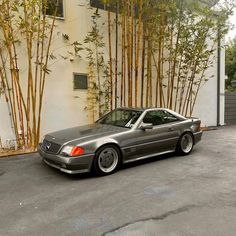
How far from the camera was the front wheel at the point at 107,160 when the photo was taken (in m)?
4.48

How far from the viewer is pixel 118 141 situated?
15.5 feet

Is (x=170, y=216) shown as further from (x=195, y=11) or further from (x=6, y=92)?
(x=195, y=11)

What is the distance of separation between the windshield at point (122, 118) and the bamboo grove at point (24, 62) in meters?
1.96

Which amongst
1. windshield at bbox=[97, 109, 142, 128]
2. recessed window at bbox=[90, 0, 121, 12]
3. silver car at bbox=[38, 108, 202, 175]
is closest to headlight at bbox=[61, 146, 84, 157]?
silver car at bbox=[38, 108, 202, 175]

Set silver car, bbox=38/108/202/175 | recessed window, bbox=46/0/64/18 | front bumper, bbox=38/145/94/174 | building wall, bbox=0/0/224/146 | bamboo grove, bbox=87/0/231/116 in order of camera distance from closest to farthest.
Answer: front bumper, bbox=38/145/94/174, silver car, bbox=38/108/202/175, recessed window, bbox=46/0/64/18, building wall, bbox=0/0/224/146, bamboo grove, bbox=87/0/231/116

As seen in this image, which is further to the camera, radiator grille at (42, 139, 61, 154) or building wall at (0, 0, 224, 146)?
building wall at (0, 0, 224, 146)

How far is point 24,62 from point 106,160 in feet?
12.4

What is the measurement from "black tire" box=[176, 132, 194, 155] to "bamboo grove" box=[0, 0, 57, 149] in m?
3.40

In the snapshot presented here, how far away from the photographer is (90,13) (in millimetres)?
7965

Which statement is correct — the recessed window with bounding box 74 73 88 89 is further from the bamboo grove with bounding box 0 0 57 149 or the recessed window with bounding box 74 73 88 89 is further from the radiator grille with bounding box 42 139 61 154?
the radiator grille with bounding box 42 139 61 154

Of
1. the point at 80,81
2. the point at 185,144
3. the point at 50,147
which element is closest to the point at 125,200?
the point at 50,147

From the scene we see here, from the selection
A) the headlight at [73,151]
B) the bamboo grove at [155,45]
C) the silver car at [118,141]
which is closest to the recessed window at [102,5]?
the bamboo grove at [155,45]

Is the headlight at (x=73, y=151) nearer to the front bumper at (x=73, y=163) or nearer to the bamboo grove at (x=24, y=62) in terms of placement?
the front bumper at (x=73, y=163)

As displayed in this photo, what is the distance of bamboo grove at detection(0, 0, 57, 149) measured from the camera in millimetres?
6121
